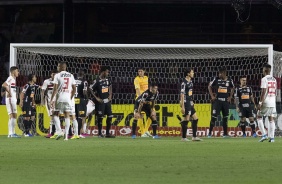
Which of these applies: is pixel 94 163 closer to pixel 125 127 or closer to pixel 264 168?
pixel 264 168

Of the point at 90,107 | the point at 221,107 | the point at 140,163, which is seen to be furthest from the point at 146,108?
the point at 140,163

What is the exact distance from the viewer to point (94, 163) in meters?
15.5

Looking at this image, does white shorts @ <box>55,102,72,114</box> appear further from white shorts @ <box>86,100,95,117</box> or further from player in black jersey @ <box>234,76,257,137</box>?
player in black jersey @ <box>234,76,257,137</box>

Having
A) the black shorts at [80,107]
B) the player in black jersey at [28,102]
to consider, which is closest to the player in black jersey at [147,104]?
the black shorts at [80,107]

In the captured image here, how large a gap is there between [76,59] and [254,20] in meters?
9.41

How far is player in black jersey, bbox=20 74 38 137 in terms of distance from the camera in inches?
1103

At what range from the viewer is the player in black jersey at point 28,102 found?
91.9 ft

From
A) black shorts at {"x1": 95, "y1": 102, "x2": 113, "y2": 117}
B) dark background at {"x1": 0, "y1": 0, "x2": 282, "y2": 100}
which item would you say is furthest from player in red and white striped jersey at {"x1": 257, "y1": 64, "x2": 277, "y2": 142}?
dark background at {"x1": 0, "y1": 0, "x2": 282, "y2": 100}

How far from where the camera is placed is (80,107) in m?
27.7

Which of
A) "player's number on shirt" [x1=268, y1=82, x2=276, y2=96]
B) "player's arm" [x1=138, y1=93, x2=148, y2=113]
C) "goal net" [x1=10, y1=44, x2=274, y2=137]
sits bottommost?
"player's arm" [x1=138, y1=93, x2=148, y2=113]

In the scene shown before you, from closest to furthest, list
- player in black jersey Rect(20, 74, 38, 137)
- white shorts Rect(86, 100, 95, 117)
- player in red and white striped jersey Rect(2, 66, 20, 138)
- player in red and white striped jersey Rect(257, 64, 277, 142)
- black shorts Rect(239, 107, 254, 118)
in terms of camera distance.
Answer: player in red and white striped jersey Rect(257, 64, 277, 142), player in red and white striped jersey Rect(2, 66, 20, 138), player in black jersey Rect(20, 74, 38, 137), black shorts Rect(239, 107, 254, 118), white shorts Rect(86, 100, 95, 117)

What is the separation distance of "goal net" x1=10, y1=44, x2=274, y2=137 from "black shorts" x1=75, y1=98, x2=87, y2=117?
6.48ft

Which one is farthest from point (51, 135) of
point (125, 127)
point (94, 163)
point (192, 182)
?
point (192, 182)

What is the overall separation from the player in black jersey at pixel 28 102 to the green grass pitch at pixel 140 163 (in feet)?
22.0
